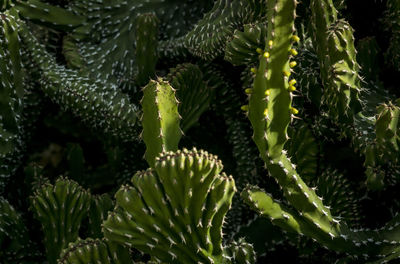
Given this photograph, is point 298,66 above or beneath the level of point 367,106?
above

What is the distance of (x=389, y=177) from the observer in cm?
169

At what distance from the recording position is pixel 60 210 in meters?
1.76

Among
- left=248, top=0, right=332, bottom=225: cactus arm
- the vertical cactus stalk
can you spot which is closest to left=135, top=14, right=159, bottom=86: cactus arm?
the vertical cactus stalk

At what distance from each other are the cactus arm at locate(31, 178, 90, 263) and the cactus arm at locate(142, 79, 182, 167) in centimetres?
37

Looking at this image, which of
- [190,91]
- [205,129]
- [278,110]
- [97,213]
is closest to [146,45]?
[190,91]

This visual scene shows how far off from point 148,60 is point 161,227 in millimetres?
724

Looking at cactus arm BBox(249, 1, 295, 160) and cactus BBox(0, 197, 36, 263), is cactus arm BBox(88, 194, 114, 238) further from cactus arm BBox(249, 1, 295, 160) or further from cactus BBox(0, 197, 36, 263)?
cactus arm BBox(249, 1, 295, 160)

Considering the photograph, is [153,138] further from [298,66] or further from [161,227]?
[298,66]

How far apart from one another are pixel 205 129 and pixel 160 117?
66 centimetres

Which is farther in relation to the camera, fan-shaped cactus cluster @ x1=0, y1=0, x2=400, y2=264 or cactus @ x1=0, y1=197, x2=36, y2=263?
cactus @ x1=0, y1=197, x2=36, y2=263

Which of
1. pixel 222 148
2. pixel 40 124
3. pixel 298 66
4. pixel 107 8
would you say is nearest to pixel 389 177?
pixel 298 66

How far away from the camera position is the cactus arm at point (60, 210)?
1.75m

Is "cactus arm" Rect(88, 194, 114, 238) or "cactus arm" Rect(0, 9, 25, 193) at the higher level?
"cactus arm" Rect(0, 9, 25, 193)

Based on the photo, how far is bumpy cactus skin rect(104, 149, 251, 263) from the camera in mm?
1260
